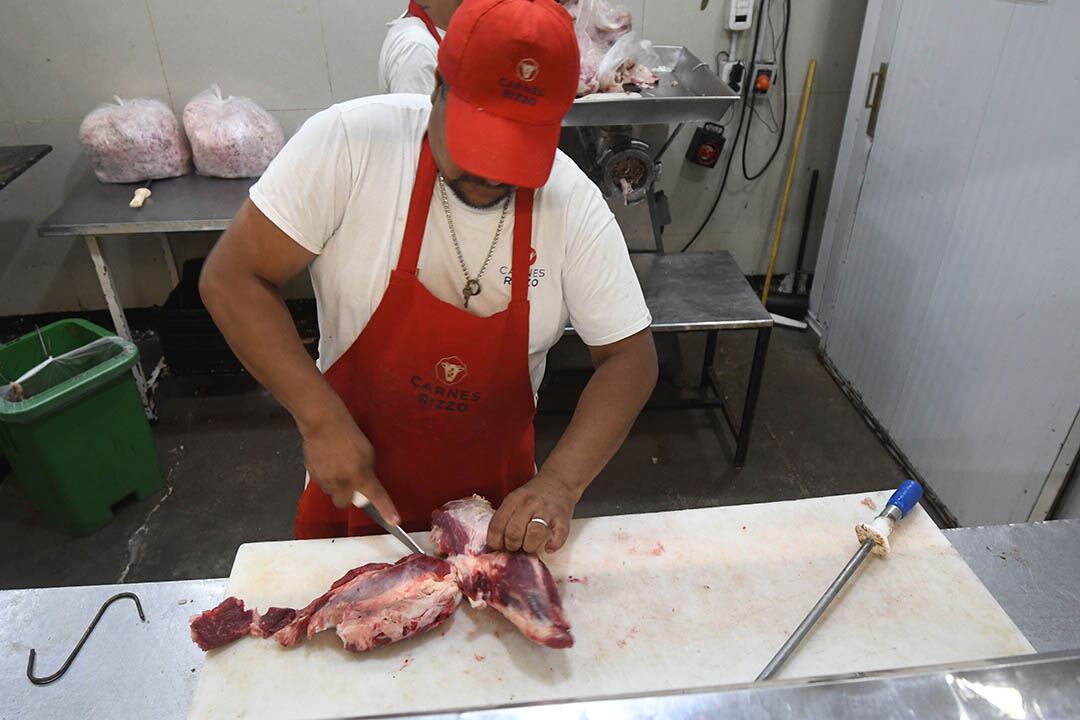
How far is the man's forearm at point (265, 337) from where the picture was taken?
139 centimetres

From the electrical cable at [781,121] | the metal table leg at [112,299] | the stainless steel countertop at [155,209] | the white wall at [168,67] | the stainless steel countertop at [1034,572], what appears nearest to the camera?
the stainless steel countertop at [1034,572]

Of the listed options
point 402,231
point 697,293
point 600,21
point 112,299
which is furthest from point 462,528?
point 112,299

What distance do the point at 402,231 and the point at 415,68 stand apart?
1.27 metres

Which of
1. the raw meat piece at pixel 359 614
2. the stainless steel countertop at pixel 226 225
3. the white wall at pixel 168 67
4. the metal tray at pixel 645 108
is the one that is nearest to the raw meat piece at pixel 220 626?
the raw meat piece at pixel 359 614

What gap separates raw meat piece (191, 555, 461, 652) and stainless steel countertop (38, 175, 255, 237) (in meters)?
2.16

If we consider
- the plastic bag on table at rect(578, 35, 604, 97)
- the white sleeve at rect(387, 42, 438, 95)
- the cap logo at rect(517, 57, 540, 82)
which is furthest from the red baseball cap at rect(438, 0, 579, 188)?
the plastic bag on table at rect(578, 35, 604, 97)

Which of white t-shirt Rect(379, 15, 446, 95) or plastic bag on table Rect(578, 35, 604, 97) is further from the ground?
white t-shirt Rect(379, 15, 446, 95)

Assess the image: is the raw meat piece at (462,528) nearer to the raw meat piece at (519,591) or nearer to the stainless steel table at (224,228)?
the raw meat piece at (519,591)

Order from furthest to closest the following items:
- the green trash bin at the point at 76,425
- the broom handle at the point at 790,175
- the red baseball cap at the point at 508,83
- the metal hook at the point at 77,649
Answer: the broom handle at the point at 790,175
the green trash bin at the point at 76,425
the metal hook at the point at 77,649
the red baseball cap at the point at 508,83

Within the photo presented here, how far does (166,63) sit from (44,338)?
161 centimetres

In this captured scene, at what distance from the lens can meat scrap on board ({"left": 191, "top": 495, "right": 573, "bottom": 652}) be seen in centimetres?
121

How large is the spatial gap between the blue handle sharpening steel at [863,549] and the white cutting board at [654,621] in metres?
0.02

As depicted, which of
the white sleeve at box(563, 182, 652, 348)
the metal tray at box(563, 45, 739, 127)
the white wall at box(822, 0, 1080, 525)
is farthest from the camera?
the metal tray at box(563, 45, 739, 127)

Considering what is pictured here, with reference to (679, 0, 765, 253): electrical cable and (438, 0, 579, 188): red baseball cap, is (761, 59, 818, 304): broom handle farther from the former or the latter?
(438, 0, 579, 188): red baseball cap
